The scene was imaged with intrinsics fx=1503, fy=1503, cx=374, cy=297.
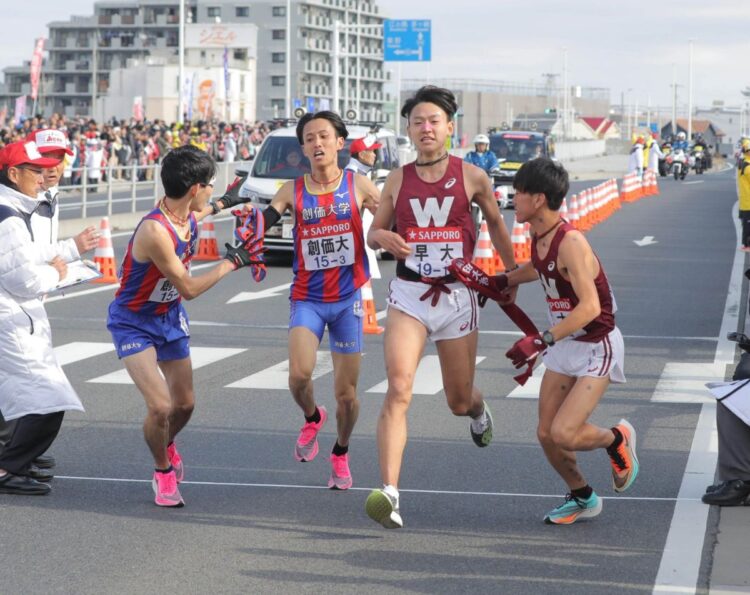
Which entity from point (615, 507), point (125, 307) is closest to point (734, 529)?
point (615, 507)

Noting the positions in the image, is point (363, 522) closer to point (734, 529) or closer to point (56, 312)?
point (734, 529)

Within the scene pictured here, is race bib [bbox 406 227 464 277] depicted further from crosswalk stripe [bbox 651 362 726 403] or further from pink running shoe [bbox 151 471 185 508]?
crosswalk stripe [bbox 651 362 726 403]

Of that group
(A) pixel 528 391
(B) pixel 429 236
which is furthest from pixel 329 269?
(A) pixel 528 391

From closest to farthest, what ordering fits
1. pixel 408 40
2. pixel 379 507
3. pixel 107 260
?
pixel 379 507, pixel 107 260, pixel 408 40

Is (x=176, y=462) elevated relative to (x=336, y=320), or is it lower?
lower

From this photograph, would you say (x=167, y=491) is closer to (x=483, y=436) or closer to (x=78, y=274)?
(x=78, y=274)

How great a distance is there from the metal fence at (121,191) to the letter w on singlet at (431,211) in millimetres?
21761

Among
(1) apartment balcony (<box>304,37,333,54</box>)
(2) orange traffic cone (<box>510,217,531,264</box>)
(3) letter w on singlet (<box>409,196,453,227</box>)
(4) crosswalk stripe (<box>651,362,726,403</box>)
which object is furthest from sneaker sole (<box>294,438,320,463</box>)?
(1) apartment balcony (<box>304,37,333,54</box>)

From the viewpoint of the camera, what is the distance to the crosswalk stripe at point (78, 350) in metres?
13.1

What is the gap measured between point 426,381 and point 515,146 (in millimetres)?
33055

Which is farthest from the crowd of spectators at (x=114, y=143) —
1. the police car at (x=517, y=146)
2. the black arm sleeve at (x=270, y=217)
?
the black arm sleeve at (x=270, y=217)

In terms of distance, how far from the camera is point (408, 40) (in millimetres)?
70438

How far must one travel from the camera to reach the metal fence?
31641mm

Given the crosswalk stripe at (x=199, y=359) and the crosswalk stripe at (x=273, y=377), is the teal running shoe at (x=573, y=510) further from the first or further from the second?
the crosswalk stripe at (x=199, y=359)
